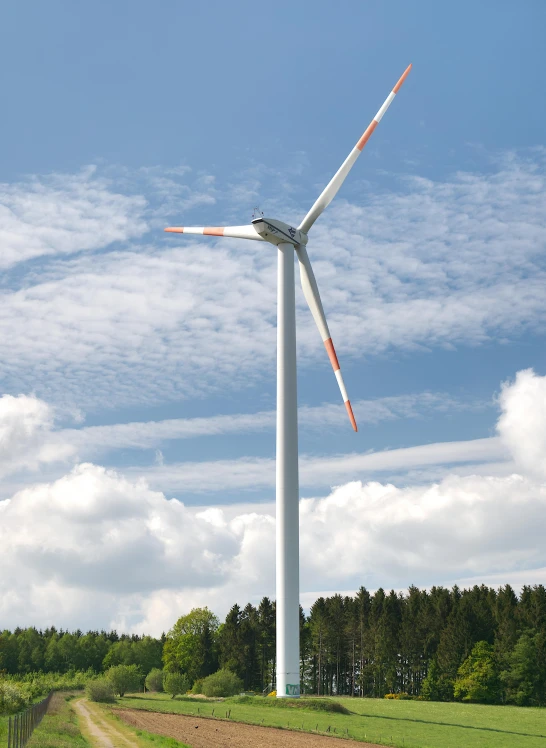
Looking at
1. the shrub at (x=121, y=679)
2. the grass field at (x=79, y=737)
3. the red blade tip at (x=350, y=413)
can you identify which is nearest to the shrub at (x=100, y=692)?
the shrub at (x=121, y=679)

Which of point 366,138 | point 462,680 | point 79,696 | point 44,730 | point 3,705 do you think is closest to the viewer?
point 44,730

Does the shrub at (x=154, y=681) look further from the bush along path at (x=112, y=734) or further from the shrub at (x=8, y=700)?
the shrub at (x=8, y=700)

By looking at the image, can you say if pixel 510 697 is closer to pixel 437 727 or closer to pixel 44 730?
pixel 437 727

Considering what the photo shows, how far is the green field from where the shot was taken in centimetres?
5144

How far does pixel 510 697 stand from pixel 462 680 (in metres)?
7.37

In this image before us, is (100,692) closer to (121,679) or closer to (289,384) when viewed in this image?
(121,679)

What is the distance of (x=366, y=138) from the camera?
226 feet

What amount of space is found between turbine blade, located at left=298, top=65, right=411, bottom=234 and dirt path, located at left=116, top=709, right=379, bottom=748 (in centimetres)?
4239

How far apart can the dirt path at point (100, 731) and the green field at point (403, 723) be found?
7724mm

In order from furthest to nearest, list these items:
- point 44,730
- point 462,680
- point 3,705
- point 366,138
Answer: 1. point 462,680
2. point 366,138
3. point 3,705
4. point 44,730

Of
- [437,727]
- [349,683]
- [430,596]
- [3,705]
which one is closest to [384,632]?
[430,596]

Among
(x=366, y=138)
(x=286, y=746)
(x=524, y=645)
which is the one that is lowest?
(x=286, y=746)

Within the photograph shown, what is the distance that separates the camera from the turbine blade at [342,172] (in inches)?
2712

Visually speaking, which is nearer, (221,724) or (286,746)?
(286,746)
